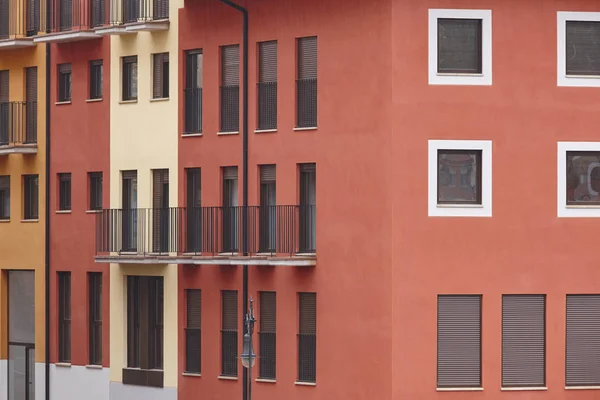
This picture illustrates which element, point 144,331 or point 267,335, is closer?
point 267,335

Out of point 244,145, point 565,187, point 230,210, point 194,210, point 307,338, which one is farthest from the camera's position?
point 194,210

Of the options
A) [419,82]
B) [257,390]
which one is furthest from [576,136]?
[257,390]

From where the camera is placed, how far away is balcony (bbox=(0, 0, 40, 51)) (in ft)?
195

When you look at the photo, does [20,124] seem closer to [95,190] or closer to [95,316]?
[95,190]

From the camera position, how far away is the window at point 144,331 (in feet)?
181

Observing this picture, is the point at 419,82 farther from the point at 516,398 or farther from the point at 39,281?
the point at 39,281

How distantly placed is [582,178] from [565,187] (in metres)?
0.56

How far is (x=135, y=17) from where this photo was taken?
55500 millimetres

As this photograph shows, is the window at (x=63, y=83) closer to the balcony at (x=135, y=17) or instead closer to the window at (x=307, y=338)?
the balcony at (x=135, y=17)

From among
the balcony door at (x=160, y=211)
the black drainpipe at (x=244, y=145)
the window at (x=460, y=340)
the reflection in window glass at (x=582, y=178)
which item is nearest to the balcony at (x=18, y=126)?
the balcony door at (x=160, y=211)

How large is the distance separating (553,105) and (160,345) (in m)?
14.2

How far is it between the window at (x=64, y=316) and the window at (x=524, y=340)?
16.1m

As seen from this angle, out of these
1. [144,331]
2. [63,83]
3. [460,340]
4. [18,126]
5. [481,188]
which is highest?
[63,83]

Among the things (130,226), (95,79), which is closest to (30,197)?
(95,79)
